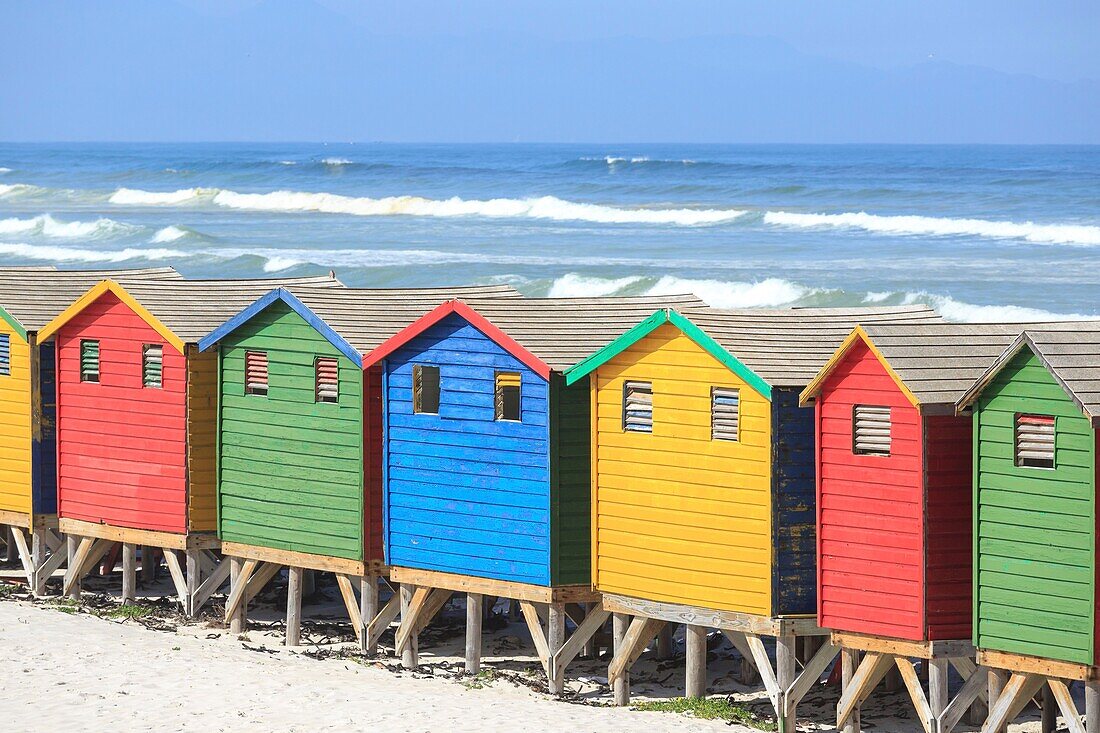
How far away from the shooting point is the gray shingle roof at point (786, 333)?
20391 millimetres

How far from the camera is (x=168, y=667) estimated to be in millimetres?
22547

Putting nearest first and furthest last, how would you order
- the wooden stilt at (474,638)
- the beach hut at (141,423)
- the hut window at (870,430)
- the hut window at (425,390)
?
the hut window at (870,430), the hut window at (425,390), the wooden stilt at (474,638), the beach hut at (141,423)

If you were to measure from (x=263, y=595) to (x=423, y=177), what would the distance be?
101753mm

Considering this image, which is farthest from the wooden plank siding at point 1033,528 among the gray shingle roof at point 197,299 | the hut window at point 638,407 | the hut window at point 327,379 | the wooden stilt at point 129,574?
the wooden stilt at point 129,574

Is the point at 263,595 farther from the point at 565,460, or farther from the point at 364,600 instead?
the point at 565,460

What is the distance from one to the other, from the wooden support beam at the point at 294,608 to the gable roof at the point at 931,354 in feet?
25.9

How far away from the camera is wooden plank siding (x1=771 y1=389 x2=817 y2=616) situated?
2022 centimetres

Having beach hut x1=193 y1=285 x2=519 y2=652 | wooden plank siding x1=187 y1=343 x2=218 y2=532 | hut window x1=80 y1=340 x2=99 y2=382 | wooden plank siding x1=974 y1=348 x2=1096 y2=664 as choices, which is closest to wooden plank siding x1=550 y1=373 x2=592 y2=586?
beach hut x1=193 y1=285 x2=519 y2=652

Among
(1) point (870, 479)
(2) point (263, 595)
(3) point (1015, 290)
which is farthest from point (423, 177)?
(1) point (870, 479)

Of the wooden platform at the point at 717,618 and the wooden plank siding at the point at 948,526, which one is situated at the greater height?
the wooden plank siding at the point at 948,526

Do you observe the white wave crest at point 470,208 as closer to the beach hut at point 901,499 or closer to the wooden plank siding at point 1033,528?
the beach hut at point 901,499

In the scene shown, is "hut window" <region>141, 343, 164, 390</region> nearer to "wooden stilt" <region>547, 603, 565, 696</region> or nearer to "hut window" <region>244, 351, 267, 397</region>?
"hut window" <region>244, 351, 267, 397</region>

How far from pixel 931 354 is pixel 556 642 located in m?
5.78

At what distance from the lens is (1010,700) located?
61.8 ft
